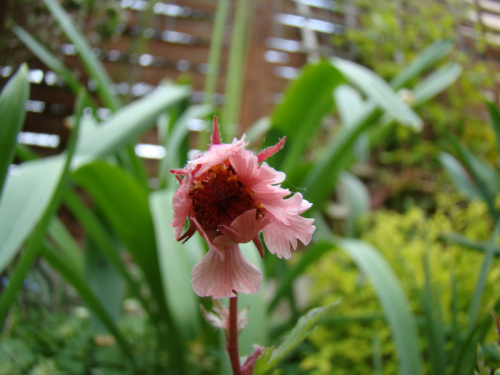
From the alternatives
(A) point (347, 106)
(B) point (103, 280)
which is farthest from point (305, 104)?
(B) point (103, 280)

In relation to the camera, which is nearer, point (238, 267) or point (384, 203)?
point (238, 267)

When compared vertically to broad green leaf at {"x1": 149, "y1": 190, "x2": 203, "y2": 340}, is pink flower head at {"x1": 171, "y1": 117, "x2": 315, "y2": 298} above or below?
above

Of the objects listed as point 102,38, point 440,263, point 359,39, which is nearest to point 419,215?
point 440,263

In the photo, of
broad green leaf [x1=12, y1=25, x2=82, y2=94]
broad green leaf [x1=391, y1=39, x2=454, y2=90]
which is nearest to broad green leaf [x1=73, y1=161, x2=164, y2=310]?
broad green leaf [x1=12, y1=25, x2=82, y2=94]

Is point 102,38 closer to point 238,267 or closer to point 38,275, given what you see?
point 38,275

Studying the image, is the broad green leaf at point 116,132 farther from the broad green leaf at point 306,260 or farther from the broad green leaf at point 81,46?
the broad green leaf at point 306,260

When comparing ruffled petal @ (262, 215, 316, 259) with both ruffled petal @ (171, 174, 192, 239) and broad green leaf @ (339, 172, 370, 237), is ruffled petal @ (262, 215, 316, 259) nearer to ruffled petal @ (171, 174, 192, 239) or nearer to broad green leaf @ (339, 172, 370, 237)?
ruffled petal @ (171, 174, 192, 239)

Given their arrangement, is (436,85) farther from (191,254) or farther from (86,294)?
(86,294)
